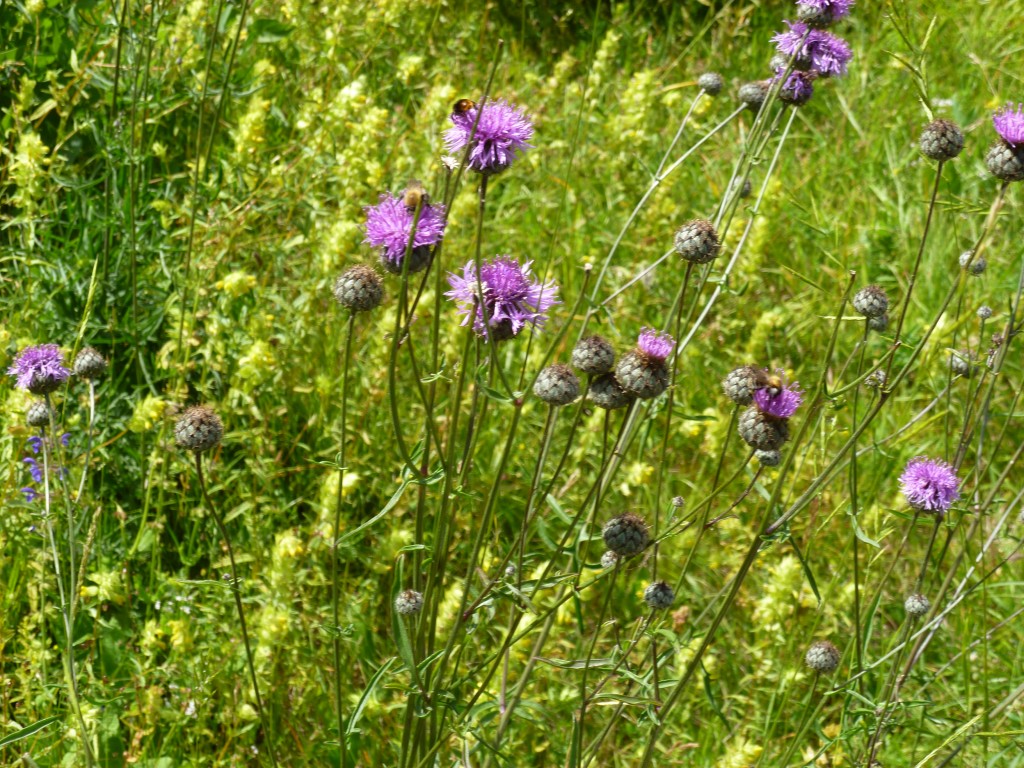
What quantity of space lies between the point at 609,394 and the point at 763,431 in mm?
258

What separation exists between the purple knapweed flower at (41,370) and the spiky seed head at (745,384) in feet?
4.37

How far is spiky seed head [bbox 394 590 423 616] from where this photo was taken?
169 centimetres

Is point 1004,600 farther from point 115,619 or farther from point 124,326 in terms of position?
point 124,326

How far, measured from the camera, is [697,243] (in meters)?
1.84

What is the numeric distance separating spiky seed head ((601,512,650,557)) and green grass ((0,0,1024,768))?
0.19 feet

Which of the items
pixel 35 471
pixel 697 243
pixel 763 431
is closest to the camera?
pixel 763 431

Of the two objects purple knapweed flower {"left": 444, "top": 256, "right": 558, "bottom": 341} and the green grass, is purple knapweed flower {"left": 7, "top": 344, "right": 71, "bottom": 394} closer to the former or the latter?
the green grass

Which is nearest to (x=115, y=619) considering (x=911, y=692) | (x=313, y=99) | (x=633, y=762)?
(x=633, y=762)

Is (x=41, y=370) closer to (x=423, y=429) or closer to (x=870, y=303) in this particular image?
(x=423, y=429)

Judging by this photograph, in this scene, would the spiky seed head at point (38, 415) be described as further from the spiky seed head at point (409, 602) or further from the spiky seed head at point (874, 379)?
the spiky seed head at point (874, 379)

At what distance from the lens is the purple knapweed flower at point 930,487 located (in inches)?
80.7

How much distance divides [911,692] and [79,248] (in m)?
2.71

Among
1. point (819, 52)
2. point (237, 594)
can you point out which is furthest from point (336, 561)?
point (819, 52)

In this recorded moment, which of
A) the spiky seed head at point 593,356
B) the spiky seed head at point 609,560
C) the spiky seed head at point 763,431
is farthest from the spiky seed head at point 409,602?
the spiky seed head at point 763,431
